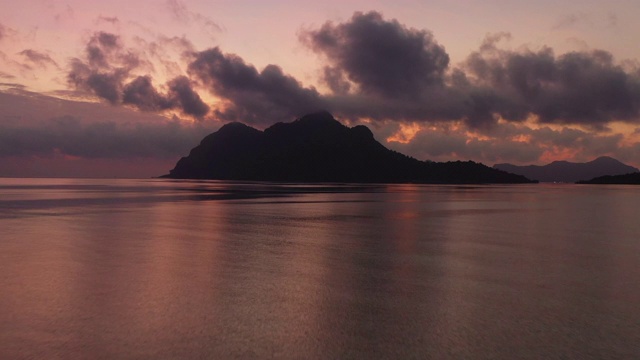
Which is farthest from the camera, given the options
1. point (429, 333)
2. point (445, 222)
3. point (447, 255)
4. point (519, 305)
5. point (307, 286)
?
point (445, 222)

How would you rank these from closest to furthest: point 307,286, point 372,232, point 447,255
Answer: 1. point 307,286
2. point 447,255
3. point 372,232

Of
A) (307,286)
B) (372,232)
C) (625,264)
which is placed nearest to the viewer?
(307,286)

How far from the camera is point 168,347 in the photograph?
880cm

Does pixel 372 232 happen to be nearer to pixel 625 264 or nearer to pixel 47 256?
pixel 625 264

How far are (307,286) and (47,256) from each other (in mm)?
11691

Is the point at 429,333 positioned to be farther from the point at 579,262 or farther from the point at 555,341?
the point at 579,262

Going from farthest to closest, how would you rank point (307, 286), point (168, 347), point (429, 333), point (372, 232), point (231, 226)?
1. point (231, 226)
2. point (372, 232)
3. point (307, 286)
4. point (429, 333)
5. point (168, 347)

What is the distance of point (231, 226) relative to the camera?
3145cm

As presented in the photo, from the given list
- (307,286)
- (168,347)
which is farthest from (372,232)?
(168,347)

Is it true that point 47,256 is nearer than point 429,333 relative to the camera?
No

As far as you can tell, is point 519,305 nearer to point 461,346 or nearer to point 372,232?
point 461,346

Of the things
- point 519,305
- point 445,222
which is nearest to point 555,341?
point 519,305

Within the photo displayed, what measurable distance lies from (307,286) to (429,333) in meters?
4.92

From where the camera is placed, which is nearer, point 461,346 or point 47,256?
point 461,346
